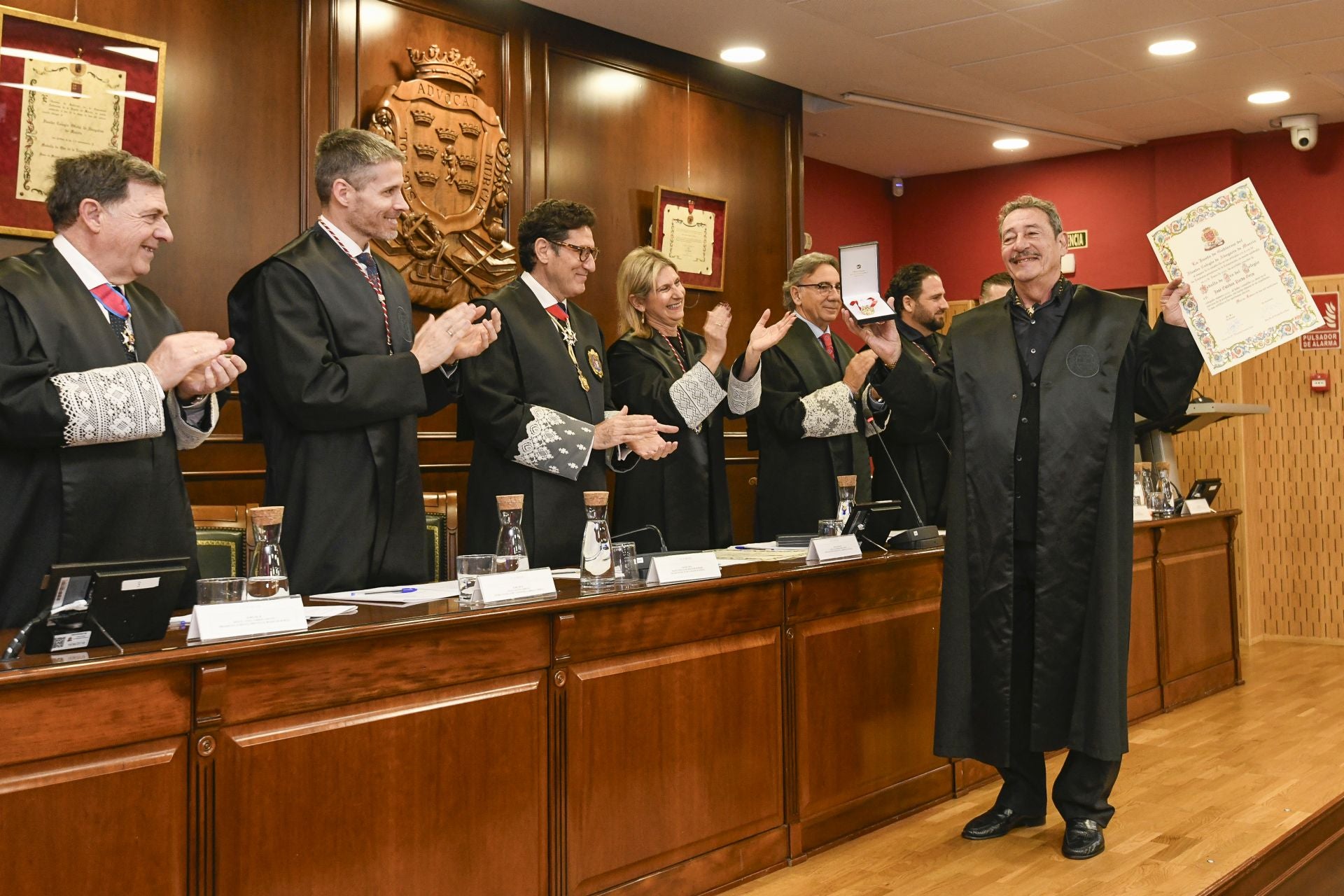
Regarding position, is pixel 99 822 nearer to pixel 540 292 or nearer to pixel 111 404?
pixel 111 404

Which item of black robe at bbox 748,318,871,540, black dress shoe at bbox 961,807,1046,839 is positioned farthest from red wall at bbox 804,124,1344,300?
black dress shoe at bbox 961,807,1046,839

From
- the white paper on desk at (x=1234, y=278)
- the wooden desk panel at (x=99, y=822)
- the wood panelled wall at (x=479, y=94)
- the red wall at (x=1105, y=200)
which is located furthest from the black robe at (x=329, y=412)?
the red wall at (x=1105, y=200)

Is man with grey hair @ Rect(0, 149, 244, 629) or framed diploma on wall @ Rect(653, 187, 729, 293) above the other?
framed diploma on wall @ Rect(653, 187, 729, 293)

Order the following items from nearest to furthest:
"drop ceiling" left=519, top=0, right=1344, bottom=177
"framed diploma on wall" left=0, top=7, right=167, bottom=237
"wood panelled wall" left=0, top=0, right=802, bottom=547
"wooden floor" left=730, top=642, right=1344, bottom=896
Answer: "wooden floor" left=730, top=642, right=1344, bottom=896 → "framed diploma on wall" left=0, top=7, right=167, bottom=237 → "wood panelled wall" left=0, top=0, right=802, bottom=547 → "drop ceiling" left=519, top=0, right=1344, bottom=177

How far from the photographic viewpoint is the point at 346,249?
9.12 ft

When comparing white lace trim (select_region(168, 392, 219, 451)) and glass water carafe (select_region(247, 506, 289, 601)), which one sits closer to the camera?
glass water carafe (select_region(247, 506, 289, 601))

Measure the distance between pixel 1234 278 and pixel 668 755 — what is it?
1712mm

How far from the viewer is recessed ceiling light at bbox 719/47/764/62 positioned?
5484 millimetres

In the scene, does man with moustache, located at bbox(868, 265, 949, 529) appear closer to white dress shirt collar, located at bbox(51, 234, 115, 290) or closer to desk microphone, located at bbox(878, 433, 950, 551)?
desk microphone, located at bbox(878, 433, 950, 551)

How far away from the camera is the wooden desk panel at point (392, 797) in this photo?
6.13 ft

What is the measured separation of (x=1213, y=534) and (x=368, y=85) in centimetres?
391

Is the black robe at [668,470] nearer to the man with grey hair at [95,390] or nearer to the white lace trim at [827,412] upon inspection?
the white lace trim at [827,412]

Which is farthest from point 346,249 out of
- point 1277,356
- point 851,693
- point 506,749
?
point 1277,356

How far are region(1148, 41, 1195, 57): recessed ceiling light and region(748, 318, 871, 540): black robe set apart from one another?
2.57 meters
